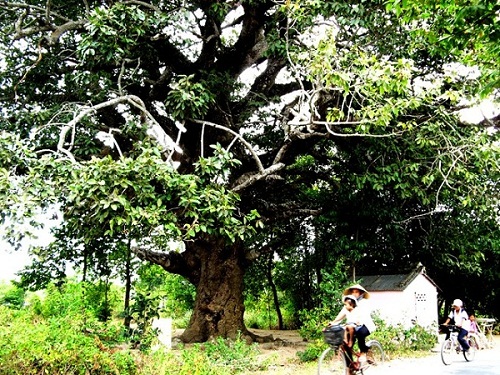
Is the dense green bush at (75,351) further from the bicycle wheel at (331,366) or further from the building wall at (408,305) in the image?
the building wall at (408,305)

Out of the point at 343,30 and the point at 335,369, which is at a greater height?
the point at 343,30

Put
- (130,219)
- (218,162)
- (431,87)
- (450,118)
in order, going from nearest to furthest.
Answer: (130,219) → (218,162) → (431,87) → (450,118)

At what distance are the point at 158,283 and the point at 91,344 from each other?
2560 mm

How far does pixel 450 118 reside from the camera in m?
10.5

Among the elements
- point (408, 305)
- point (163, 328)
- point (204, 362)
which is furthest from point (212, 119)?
point (408, 305)

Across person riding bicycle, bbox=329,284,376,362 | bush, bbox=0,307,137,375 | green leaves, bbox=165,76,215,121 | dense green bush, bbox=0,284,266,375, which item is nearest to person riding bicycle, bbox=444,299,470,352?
person riding bicycle, bbox=329,284,376,362

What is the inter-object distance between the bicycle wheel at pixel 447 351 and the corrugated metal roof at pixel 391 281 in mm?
2666

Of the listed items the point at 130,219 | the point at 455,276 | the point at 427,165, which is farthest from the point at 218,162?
the point at 455,276

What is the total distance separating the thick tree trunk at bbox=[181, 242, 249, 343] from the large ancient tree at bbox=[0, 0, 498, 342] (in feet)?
0.11

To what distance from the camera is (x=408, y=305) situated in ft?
41.1

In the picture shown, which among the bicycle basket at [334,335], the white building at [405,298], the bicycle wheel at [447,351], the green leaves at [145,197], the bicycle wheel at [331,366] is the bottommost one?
the bicycle wheel at [331,366]

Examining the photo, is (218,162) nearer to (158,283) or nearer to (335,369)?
(158,283)

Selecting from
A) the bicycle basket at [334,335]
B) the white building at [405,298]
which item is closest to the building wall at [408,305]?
the white building at [405,298]

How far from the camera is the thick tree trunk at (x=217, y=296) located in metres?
12.1
